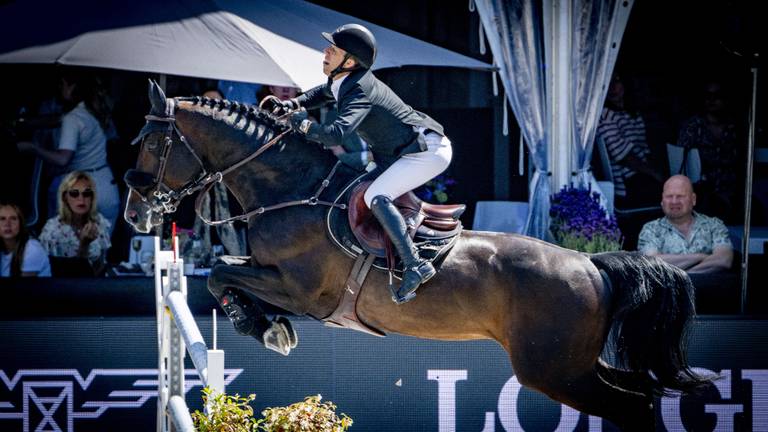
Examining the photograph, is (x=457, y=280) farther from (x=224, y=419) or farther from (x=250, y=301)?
(x=224, y=419)

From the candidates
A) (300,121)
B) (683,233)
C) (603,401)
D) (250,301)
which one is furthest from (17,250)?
(683,233)

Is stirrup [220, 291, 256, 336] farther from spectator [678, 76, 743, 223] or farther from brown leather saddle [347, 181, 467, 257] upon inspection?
spectator [678, 76, 743, 223]

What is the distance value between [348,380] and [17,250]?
2.62 meters

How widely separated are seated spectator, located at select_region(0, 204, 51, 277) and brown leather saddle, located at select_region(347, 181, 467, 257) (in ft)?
10.5

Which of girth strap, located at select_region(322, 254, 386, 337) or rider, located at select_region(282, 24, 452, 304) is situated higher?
rider, located at select_region(282, 24, 452, 304)

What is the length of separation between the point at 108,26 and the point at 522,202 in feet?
11.9

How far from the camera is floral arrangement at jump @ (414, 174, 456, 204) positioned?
9172mm

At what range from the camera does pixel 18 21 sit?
8.23 m

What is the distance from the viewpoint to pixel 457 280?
247 inches

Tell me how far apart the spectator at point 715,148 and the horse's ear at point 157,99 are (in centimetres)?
517

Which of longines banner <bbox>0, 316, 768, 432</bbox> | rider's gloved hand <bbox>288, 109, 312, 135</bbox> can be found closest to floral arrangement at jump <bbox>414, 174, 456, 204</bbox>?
longines banner <bbox>0, 316, 768, 432</bbox>

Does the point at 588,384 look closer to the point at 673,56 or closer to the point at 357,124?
the point at 357,124

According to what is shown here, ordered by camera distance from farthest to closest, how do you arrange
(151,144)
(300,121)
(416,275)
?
1. (151,144)
2. (416,275)
3. (300,121)

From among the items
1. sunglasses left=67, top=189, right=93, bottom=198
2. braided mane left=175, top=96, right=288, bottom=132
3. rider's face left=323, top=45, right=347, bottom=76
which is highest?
rider's face left=323, top=45, right=347, bottom=76
